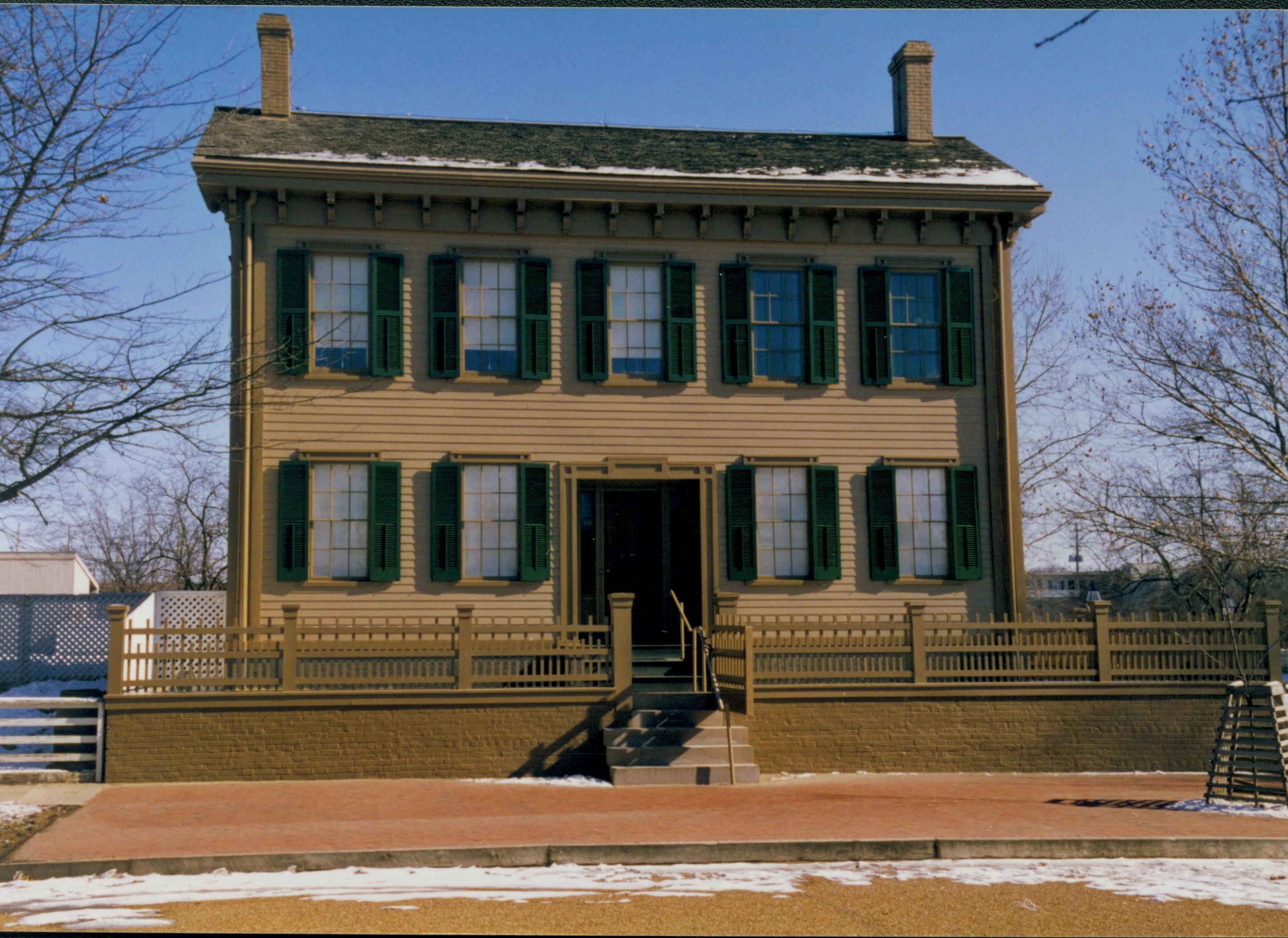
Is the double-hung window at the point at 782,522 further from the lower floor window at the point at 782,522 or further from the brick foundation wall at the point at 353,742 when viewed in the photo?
the brick foundation wall at the point at 353,742

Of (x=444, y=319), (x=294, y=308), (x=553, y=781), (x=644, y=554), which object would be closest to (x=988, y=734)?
(x=644, y=554)

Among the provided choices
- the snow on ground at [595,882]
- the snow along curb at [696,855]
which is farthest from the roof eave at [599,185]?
the snow on ground at [595,882]

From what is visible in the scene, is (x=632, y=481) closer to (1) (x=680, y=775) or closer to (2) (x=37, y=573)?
(1) (x=680, y=775)

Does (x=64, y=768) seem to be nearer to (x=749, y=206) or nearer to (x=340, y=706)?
(x=340, y=706)

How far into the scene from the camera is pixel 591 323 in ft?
51.4

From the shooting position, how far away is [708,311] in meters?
16.0

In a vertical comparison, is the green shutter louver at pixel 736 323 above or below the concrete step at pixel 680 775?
above

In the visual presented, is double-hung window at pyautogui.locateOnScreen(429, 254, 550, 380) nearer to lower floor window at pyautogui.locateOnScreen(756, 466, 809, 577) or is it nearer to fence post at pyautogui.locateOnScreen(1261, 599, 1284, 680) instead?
lower floor window at pyautogui.locateOnScreen(756, 466, 809, 577)

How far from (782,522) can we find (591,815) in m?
→ 6.52

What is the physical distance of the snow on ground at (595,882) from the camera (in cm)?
738

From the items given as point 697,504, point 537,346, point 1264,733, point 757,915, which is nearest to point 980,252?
Result: point 697,504

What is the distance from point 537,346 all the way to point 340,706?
547cm

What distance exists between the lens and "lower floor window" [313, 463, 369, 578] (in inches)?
587

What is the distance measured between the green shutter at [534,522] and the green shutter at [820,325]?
3.99 metres
